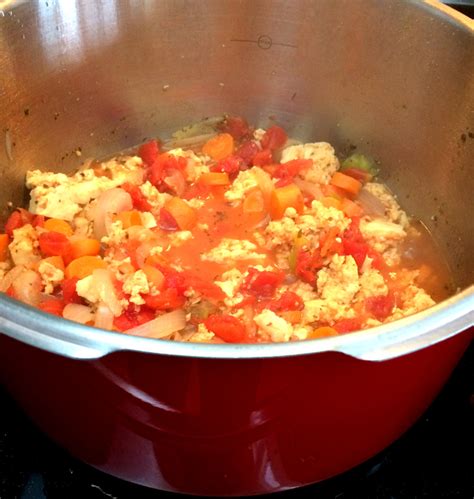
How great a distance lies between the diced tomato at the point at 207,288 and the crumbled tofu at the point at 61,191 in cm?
36

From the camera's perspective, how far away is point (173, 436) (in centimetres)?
97

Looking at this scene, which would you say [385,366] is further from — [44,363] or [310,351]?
[44,363]

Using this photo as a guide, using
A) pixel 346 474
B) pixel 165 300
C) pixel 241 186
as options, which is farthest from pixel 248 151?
pixel 346 474

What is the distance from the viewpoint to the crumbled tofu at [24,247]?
144 centimetres

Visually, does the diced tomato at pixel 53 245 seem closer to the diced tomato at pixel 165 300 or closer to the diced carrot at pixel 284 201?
the diced tomato at pixel 165 300

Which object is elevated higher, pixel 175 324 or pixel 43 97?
pixel 43 97

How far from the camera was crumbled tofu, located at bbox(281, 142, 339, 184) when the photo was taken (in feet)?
5.51

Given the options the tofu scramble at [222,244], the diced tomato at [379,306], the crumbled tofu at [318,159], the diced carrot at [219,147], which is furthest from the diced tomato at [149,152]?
the diced tomato at [379,306]

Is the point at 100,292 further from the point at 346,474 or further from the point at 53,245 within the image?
the point at 346,474

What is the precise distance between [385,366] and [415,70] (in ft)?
2.96

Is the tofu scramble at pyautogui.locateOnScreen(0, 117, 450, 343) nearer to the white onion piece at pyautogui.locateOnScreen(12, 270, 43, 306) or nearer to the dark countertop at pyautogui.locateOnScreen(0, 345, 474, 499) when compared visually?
the white onion piece at pyautogui.locateOnScreen(12, 270, 43, 306)

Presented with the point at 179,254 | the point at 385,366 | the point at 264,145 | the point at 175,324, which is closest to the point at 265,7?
the point at 264,145

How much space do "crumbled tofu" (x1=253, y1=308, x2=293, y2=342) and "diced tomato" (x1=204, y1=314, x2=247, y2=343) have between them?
4 cm

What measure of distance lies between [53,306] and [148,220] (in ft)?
1.11
